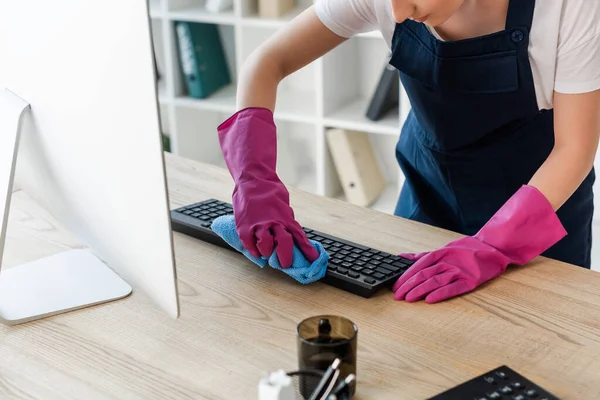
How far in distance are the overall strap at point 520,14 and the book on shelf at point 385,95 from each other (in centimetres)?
148

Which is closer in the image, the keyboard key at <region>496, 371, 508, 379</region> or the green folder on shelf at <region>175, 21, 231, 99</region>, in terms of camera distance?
the keyboard key at <region>496, 371, 508, 379</region>

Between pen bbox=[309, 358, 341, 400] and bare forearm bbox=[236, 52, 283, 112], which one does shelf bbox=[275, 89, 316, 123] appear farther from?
pen bbox=[309, 358, 341, 400]

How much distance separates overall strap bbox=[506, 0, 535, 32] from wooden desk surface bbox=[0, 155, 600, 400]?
15.5 inches

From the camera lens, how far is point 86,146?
1.01 metres

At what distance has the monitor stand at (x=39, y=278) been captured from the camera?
113 cm

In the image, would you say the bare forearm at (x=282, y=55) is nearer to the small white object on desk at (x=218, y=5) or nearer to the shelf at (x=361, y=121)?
the shelf at (x=361, y=121)

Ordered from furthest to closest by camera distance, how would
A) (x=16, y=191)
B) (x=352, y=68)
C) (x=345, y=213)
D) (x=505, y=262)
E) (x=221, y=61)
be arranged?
(x=221, y=61)
(x=352, y=68)
(x=16, y=191)
(x=345, y=213)
(x=505, y=262)

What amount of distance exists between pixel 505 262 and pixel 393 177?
2069mm

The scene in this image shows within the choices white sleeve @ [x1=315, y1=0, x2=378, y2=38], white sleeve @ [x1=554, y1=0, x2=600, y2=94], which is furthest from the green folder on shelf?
white sleeve @ [x1=554, y1=0, x2=600, y2=94]

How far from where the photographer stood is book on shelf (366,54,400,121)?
2.88 metres

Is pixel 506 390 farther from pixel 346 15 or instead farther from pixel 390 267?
pixel 346 15

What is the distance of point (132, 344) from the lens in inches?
42.8

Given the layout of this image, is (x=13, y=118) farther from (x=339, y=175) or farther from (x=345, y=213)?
(x=339, y=175)

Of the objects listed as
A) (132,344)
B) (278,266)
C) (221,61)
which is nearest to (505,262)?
(278,266)
